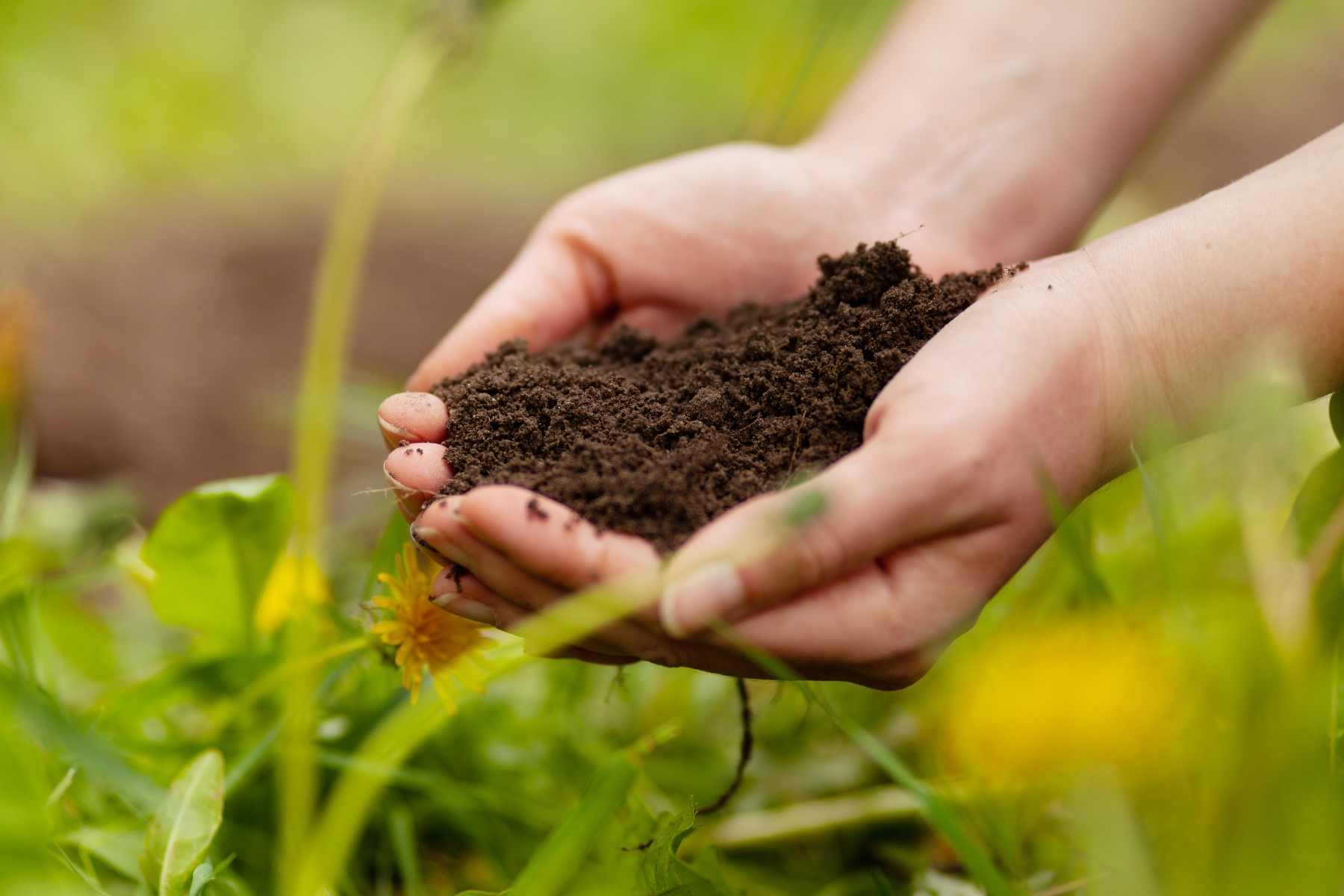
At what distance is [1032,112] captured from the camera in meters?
1.49

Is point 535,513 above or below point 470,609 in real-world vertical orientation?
above

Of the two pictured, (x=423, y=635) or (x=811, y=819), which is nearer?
(x=423, y=635)

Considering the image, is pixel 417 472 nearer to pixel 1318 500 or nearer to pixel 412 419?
pixel 412 419

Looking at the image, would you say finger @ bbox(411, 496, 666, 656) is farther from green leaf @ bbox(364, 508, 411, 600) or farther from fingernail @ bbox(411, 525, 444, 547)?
green leaf @ bbox(364, 508, 411, 600)

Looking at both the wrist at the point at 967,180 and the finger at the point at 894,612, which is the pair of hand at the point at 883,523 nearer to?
the finger at the point at 894,612

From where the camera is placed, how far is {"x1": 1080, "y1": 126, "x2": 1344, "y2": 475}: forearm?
1.00 m

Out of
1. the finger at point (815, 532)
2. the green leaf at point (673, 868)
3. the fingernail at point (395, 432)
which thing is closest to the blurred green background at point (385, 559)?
the green leaf at point (673, 868)

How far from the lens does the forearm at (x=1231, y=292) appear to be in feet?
3.29

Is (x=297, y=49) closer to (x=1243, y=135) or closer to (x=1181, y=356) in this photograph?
(x=1243, y=135)

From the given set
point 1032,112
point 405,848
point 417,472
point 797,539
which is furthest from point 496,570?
point 1032,112

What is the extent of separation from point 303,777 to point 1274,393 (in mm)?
797

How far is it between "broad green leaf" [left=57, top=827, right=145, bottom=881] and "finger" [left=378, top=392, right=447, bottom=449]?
45 cm

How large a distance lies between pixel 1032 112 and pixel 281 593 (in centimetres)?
120

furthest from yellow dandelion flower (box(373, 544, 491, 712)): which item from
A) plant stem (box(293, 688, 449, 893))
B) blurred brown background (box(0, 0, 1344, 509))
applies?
blurred brown background (box(0, 0, 1344, 509))
